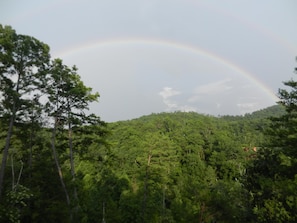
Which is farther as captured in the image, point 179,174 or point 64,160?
point 179,174

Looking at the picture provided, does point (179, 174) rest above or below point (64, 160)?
below

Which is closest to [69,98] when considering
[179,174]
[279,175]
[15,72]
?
[15,72]

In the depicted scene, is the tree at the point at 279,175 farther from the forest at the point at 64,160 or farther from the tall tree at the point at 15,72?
the tall tree at the point at 15,72

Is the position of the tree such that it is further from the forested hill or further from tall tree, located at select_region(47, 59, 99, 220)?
tall tree, located at select_region(47, 59, 99, 220)

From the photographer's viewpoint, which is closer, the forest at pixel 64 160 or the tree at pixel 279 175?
the tree at pixel 279 175

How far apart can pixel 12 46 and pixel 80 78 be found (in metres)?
4.73

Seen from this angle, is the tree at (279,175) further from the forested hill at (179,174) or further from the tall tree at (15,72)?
the tall tree at (15,72)

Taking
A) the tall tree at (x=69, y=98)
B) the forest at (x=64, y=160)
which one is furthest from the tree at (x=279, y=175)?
the tall tree at (x=69, y=98)

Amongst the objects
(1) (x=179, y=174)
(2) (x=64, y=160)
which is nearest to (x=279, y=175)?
(2) (x=64, y=160)

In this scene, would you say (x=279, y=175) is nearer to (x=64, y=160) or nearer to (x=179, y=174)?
(x=64, y=160)

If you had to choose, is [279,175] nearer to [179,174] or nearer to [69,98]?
[69,98]

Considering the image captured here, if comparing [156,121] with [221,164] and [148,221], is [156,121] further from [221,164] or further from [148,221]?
[148,221]

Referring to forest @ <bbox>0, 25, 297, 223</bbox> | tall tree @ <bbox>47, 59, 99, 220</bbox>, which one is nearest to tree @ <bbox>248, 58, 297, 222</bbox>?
forest @ <bbox>0, 25, 297, 223</bbox>

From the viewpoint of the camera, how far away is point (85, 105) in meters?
17.8
